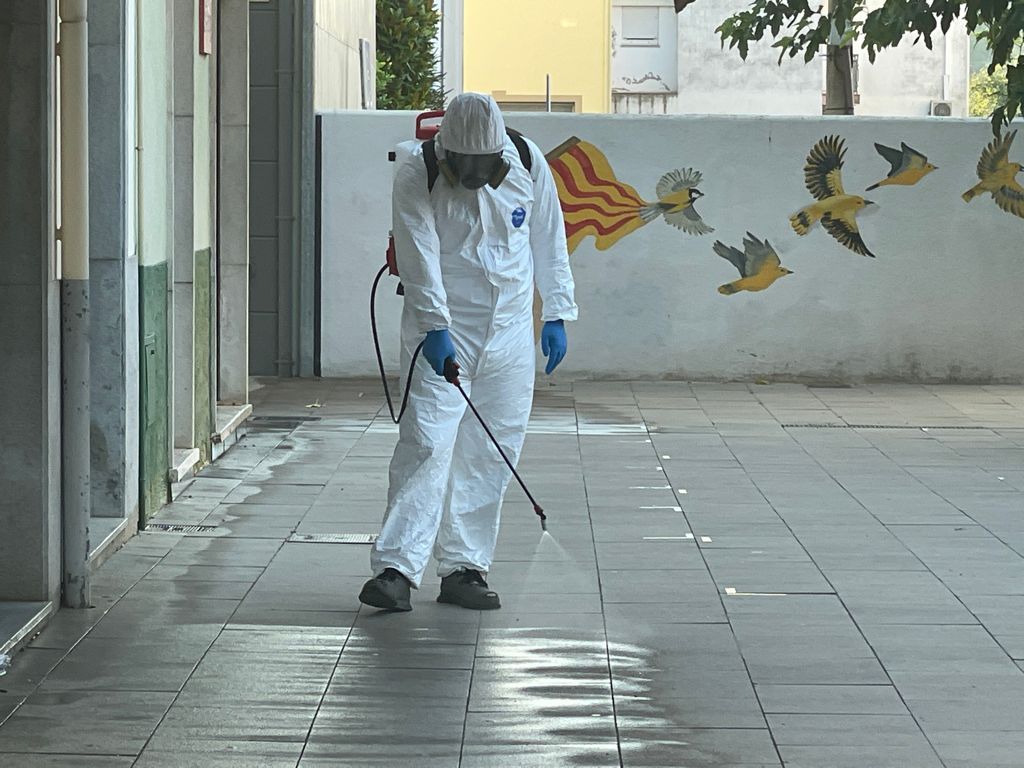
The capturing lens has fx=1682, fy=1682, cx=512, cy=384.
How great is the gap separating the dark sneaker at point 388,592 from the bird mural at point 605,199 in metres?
7.16

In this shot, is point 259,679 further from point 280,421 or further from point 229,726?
point 280,421

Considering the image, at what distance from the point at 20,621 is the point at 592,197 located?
8053 mm

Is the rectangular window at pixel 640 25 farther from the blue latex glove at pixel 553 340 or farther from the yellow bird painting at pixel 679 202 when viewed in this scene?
the blue latex glove at pixel 553 340

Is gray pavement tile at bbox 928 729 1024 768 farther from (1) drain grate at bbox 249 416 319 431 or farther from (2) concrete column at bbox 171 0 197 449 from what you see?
(1) drain grate at bbox 249 416 319 431

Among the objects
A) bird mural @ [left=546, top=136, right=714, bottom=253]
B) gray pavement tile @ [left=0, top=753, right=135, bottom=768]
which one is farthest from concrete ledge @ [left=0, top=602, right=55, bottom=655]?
bird mural @ [left=546, top=136, right=714, bottom=253]

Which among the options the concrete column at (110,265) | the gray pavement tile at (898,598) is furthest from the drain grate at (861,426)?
the concrete column at (110,265)

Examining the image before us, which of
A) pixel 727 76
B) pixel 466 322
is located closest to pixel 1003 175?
pixel 466 322

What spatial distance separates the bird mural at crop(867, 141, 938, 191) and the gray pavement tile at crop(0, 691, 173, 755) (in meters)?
9.32

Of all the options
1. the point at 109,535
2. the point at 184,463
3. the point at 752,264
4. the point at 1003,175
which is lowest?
the point at 109,535

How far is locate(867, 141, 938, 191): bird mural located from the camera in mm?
13062

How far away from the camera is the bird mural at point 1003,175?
13.1m

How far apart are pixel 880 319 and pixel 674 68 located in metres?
26.5

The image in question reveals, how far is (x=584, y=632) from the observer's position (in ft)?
19.0

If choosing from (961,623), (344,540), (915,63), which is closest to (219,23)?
(344,540)
